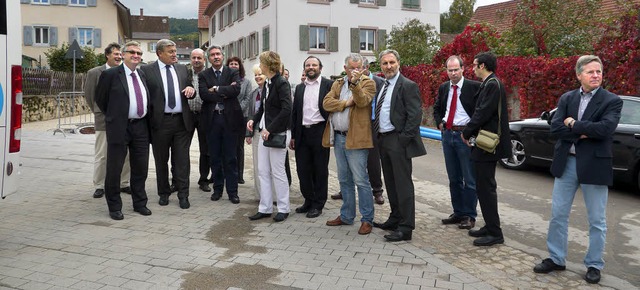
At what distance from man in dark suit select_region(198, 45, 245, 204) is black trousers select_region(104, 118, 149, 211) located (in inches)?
33.5

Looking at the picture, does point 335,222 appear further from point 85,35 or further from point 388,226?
point 85,35

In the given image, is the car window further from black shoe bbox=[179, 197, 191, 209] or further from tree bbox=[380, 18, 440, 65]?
tree bbox=[380, 18, 440, 65]

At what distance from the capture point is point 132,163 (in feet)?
22.7

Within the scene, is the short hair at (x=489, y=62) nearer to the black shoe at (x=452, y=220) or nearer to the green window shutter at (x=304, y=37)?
the black shoe at (x=452, y=220)

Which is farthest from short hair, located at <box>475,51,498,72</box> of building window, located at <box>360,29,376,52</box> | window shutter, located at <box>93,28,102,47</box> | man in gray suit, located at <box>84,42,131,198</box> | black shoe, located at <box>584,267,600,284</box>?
window shutter, located at <box>93,28,102,47</box>

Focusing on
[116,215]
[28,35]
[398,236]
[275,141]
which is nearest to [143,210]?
[116,215]

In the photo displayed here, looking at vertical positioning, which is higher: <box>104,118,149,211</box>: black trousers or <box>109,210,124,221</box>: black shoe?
<box>104,118,149,211</box>: black trousers

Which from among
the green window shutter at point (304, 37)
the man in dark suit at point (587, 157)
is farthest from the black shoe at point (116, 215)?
the green window shutter at point (304, 37)

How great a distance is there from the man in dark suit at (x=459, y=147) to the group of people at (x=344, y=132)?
0.01 m

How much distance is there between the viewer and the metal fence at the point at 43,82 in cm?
2184

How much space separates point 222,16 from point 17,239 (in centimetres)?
4107

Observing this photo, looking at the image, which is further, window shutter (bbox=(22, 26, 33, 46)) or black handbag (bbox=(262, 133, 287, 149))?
window shutter (bbox=(22, 26, 33, 46))

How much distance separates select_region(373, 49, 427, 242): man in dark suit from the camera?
558 centimetres

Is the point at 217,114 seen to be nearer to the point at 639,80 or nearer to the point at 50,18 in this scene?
the point at 639,80
